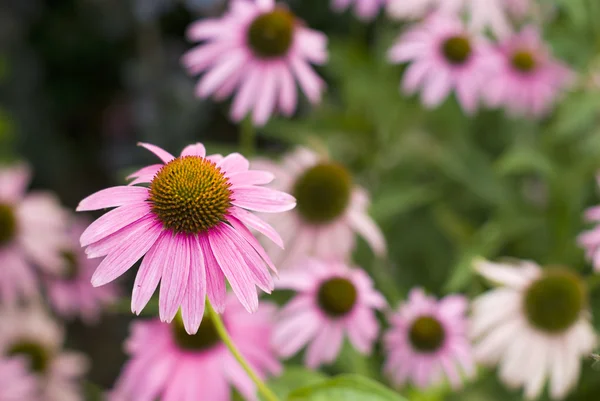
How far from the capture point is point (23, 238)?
1.03 metres

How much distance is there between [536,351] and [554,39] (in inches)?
20.8

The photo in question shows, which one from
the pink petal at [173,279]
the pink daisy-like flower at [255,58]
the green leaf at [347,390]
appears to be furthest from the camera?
the pink daisy-like flower at [255,58]

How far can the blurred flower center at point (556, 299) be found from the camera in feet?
2.51

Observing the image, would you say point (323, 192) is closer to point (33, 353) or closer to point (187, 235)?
point (187, 235)

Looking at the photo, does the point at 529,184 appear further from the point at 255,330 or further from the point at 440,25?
the point at 255,330

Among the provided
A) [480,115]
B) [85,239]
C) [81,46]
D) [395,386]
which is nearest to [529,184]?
[480,115]

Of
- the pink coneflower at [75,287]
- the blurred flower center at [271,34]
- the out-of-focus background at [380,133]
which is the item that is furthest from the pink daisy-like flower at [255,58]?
the pink coneflower at [75,287]

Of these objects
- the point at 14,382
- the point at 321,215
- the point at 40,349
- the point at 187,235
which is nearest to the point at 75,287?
the point at 40,349

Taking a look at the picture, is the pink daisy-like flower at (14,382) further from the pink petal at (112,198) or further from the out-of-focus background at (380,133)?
the pink petal at (112,198)

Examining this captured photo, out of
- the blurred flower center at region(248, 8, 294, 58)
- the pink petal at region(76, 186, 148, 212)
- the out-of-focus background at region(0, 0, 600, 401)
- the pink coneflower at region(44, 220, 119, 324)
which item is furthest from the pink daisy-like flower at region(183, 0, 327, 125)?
the pink coneflower at region(44, 220, 119, 324)

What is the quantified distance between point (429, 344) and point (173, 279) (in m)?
0.43

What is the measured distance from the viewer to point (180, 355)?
702 mm

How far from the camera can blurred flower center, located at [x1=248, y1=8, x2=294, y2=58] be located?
0.83m

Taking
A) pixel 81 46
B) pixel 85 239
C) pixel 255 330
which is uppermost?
pixel 81 46
